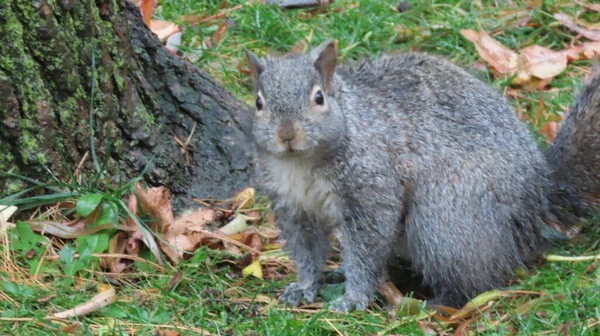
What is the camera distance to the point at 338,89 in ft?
10.0

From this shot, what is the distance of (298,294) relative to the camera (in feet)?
10.5

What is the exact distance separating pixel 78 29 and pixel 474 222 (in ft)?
5.05

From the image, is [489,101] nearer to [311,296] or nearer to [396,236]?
[396,236]

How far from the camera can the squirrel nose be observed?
2770 millimetres

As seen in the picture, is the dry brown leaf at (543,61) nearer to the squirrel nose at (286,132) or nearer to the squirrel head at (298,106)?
the squirrel head at (298,106)

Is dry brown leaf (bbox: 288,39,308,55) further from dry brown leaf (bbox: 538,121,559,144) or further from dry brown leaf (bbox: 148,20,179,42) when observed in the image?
dry brown leaf (bbox: 538,121,559,144)

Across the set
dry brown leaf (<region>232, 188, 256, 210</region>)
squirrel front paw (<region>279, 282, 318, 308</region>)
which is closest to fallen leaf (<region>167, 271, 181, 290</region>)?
squirrel front paw (<region>279, 282, 318, 308</region>)

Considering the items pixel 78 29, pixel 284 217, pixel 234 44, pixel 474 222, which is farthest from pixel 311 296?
pixel 234 44

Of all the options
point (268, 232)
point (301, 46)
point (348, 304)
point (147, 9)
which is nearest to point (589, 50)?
point (301, 46)

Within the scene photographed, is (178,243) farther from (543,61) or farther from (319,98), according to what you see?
(543,61)

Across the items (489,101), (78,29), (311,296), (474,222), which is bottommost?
(311,296)

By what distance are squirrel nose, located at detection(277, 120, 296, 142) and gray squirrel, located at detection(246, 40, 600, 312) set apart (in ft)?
0.41

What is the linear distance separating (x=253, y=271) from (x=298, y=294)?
0.66 ft

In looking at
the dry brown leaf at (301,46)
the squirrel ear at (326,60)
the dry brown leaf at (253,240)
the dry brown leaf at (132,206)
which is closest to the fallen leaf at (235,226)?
the dry brown leaf at (253,240)
